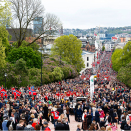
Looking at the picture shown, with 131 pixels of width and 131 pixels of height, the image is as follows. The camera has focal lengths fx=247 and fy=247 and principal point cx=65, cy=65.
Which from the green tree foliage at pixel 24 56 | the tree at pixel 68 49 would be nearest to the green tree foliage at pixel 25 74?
the green tree foliage at pixel 24 56

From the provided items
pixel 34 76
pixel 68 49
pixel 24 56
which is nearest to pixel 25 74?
pixel 34 76

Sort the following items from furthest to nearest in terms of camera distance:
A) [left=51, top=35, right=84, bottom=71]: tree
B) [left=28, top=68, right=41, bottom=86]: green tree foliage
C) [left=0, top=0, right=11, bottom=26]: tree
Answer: [left=51, top=35, right=84, bottom=71]: tree < [left=28, top=68, right=41, bottom=86]: green tree foliage < [left=0, top=0, right=11, bottom=26]: tree

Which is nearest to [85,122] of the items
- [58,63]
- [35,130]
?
[35,130]

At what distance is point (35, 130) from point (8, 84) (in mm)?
23026

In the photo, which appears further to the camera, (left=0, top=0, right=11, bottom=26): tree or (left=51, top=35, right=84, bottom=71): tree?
(left=51, top=35, right=84, bottom=71): tree

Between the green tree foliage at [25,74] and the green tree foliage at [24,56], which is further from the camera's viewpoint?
the green tree foliage at [24,56]

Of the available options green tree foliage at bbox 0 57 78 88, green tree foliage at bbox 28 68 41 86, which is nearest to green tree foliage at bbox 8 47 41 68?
green tree foliage at bbox 0 57 78 88

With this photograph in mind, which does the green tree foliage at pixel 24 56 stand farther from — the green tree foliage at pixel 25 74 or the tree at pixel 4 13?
the tree at pixel 4 13

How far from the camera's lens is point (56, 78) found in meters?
44.6

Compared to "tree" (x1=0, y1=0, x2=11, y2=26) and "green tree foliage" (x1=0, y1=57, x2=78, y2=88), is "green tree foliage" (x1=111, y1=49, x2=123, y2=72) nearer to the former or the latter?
"green tree foliage" (x1=0, y1=57, x2=78, y2=88)

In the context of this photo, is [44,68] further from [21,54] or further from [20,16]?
[20,16]

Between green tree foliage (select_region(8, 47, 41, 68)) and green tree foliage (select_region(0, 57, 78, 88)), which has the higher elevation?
green tree foliage (select_region(8, 47, 41, 68))

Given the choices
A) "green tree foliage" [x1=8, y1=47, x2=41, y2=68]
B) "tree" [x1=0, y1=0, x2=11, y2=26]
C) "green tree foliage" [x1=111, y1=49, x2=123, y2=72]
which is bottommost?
"green tree foliage" [x1=111, y1=49, x2=123, y2=72]

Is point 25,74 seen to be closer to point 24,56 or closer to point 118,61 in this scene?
point 24,56
